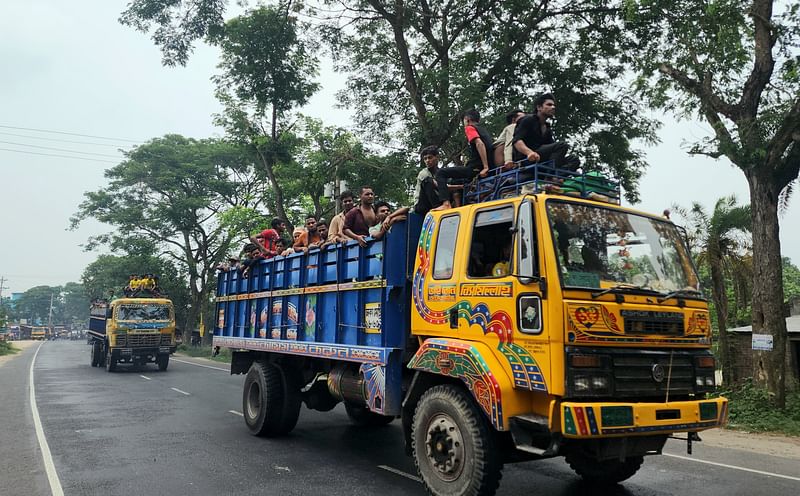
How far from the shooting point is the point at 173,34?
15.3 meters

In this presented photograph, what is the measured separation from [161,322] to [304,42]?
37.7 feet

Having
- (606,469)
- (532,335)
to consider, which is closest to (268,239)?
(532,335)

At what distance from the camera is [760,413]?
10133 millimetres

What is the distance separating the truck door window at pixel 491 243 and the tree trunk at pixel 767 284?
27.9ft

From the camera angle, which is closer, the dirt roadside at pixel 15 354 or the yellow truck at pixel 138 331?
the yellow truck at pixel 138 331

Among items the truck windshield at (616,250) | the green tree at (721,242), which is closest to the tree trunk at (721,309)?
the green tree at (721,242)

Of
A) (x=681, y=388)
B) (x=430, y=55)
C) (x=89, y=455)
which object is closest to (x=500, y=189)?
(x=681, y=388)

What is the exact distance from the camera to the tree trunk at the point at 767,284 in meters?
10.5

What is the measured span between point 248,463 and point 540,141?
478 cm

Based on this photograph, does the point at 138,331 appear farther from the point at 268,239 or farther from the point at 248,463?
the point at 248,463

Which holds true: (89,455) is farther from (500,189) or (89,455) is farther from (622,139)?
(622,139)

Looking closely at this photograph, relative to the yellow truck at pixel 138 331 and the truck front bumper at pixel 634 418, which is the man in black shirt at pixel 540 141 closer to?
the truck front bumper at pixel 634 418

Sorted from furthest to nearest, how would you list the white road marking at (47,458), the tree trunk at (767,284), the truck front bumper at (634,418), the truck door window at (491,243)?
the tree trunk at (767,284) → the white road marking at (47,458) → the truck door window at (491,243) → the truck front bumper at (634,418)

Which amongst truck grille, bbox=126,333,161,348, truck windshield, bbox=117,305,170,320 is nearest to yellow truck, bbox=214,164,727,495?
truck grille, bbox=126,333,161,348
